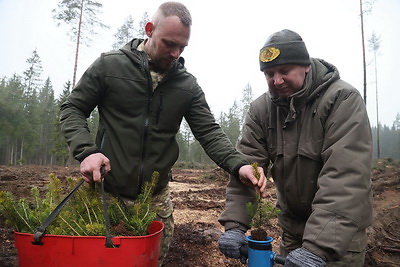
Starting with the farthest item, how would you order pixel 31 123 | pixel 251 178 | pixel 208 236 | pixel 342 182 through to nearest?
pixel 31 123 → pixel 208 236 → pixel 251 178 → pixel 342 182

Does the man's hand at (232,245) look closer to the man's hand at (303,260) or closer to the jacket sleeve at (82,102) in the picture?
the man's hand at (303,260)

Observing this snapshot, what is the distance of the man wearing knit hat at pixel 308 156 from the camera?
1.68 m

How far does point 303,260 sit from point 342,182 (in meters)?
0.52

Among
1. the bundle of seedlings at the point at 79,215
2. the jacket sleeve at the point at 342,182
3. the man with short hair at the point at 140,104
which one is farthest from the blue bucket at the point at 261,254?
the man with short hair at the point at 140,104

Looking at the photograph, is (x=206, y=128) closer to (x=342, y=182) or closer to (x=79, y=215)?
(x=342, y=182)

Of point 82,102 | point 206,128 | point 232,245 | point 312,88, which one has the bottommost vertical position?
point 232,245

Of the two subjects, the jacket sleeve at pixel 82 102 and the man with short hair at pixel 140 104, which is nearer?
the jacket sleeve at pixel 82 102

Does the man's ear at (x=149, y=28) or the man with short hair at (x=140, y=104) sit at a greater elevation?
the man's ear at (x=149, y=28)

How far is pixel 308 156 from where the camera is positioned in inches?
82.7

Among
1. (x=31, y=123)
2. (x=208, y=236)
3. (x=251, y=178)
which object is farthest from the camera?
(x=31, y=123)

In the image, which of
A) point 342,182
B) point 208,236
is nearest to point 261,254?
point 342,182

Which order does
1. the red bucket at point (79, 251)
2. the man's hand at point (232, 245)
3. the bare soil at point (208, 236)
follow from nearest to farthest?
the red bucket at point (79, 251), the man's hand at point (232, 245), the bare soil at point (208, 236)

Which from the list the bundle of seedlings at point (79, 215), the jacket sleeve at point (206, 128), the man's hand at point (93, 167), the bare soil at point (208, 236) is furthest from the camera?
the bare soil at point (208, 236)

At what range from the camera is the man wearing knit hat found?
1.68 meters
